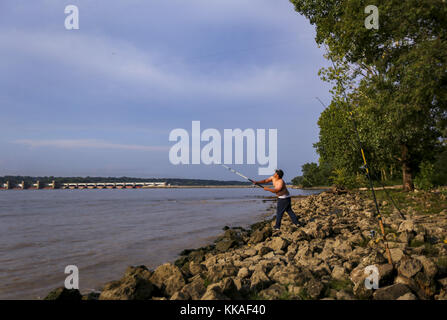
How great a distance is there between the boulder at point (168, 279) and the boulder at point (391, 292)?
11.3ft

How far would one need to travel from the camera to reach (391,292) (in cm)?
492

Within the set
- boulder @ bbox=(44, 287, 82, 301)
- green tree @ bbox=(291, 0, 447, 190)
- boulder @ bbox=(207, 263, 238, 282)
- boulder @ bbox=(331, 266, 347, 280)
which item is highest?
green tree @ bbox=(291, 0, 447, 190)

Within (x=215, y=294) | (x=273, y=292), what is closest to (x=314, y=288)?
(x=273, y=292)

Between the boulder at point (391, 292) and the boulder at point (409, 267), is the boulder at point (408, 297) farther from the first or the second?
the boulder at point (409, 267)

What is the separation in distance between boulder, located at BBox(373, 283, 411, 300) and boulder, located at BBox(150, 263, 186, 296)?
3447 mm

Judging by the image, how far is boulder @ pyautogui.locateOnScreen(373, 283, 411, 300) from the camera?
4.87 metres

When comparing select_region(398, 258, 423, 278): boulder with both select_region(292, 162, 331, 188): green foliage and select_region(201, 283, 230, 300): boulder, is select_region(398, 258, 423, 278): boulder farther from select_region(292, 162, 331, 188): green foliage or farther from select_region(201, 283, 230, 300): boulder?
select_region(292, 162, 331, 188): green foliage

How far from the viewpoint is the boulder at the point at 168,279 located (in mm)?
6008

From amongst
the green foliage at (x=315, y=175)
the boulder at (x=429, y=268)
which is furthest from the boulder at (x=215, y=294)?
the green foliage at (x=315, y=175)

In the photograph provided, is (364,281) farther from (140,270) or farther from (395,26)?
(395,26)

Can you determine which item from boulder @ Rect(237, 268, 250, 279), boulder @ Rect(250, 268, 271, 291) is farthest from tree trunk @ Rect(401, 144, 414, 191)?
boulder @ Rect(250, 268, 271, 291)

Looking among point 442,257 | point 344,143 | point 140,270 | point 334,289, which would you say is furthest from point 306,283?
point 344,143

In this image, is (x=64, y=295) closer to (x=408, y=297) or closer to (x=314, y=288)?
(x=314, y=288)
